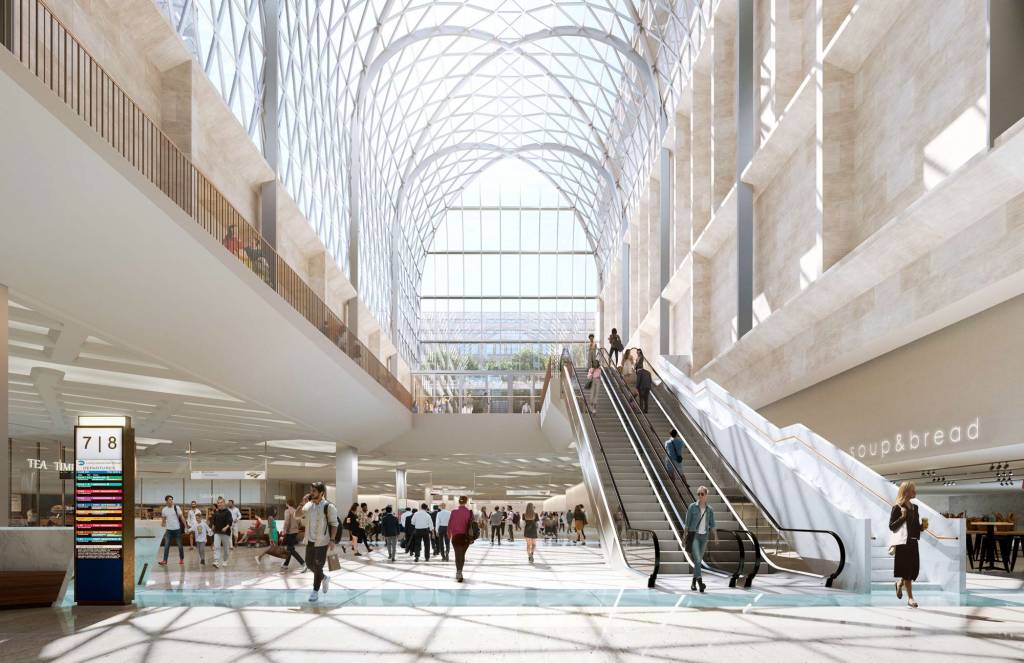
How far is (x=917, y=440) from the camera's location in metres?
17.9

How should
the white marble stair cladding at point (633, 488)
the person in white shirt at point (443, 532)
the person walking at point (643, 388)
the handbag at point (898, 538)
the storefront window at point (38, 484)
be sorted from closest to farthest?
the handbag at point (898, 538) → the white marble stair cladding at point (633, 488) → the person walking at point (643, 388) → the person in white shirt at point (443, 532) → the storefront window at point (38, 484)

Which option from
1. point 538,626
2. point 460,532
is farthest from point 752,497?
point 538,626

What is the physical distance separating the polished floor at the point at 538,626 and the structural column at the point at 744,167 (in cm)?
1338

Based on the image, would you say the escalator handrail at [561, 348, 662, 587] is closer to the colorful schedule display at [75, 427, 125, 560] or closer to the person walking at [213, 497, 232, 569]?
the colorful schedule display at [75, 427, 125, 560]

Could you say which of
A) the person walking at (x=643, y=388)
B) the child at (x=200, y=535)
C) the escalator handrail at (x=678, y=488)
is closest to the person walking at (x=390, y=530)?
the child at (x=200, y=535)

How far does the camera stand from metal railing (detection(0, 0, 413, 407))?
1305 centimetres

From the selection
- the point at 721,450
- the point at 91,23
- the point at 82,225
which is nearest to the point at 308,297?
the point at 91,23

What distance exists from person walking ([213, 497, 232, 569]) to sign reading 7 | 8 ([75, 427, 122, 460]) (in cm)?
1129

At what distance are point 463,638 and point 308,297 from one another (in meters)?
18.6

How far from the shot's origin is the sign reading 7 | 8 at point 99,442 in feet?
42.1

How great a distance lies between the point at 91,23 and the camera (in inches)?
764

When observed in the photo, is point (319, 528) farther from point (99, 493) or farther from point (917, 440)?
point (917, 440)

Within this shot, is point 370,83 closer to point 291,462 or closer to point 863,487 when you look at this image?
point 291,462

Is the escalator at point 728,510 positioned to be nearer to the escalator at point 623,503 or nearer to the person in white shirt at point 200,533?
the escalator at point 623,503
